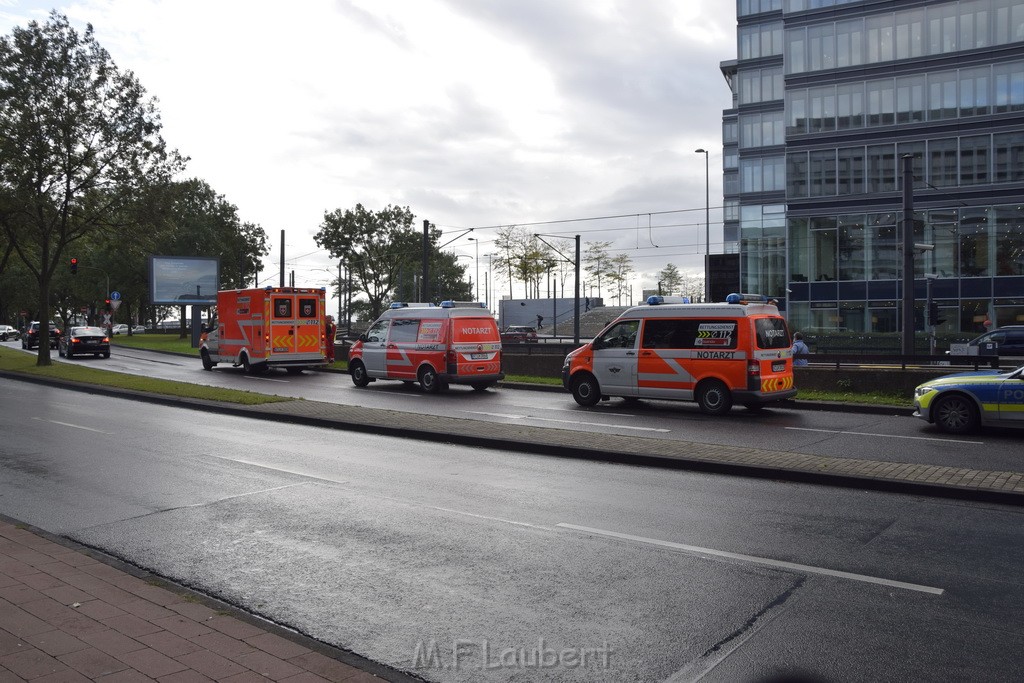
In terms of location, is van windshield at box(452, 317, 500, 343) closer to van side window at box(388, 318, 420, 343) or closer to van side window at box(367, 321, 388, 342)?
van side window at box(388, 318, 420, 343)

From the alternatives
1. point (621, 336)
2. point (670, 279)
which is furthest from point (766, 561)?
point (670, 279)

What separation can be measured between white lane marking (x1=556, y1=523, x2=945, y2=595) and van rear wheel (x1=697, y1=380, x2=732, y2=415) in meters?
9.74

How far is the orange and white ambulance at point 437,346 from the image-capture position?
22031 millimetres

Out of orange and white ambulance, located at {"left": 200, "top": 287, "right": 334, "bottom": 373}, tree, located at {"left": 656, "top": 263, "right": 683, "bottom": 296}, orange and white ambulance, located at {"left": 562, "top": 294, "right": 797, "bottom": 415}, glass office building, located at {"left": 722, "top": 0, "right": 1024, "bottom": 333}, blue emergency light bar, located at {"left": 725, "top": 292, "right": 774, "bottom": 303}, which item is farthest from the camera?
tree, located at {"left": 656, "top": 263, "right": 683, "bottom": 296}

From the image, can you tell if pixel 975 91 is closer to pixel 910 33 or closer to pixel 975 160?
pixel 975 160

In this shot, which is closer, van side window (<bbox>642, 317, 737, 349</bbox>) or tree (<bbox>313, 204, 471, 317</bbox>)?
van side window (<bbox>642, 317, 737, 349</bbox>)

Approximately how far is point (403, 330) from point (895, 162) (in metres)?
32.2

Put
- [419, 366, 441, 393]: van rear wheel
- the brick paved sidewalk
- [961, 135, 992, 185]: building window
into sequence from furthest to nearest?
1. [961, 135, 992, 185]: building window
2. [419, 366, 441, 393]: van rear wheel
3. the brick paved sidewalk

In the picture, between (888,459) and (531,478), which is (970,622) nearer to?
(531,478)

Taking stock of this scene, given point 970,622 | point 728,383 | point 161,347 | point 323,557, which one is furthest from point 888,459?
point 161,347

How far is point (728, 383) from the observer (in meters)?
16.6

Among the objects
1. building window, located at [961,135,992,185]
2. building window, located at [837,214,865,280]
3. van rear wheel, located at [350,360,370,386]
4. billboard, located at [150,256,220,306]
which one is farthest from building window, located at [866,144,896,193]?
billboard, located at [150,256,220,306]

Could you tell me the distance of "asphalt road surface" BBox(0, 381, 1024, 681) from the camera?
474cm

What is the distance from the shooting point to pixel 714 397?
16.9 metres
